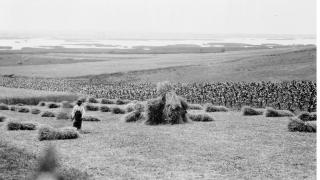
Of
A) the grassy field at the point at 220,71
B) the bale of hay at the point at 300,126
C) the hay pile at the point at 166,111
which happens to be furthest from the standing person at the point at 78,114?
the grassy field at the point at 220,71

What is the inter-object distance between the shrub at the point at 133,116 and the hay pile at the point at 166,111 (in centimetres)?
162

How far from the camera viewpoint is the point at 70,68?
338 feet

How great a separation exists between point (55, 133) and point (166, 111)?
803 cm

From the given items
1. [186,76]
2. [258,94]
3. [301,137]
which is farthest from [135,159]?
[186,76]

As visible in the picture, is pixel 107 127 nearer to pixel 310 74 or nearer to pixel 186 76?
pixel 310 74

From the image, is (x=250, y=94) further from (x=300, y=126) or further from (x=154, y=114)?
(x=300, y=126)

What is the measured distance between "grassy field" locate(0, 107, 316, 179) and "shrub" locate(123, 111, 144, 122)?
2.33m

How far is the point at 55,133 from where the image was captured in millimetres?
21312

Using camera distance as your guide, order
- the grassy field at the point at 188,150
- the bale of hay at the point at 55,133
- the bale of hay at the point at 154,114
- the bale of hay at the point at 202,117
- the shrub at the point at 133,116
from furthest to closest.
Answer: the shrub at the point at 133,116 < the bale of hay at the point at 202,117 < the bale of hay at the point at 154,114 < the bale of hay at the point at 55,133 < the grassy field at the point at 188,150

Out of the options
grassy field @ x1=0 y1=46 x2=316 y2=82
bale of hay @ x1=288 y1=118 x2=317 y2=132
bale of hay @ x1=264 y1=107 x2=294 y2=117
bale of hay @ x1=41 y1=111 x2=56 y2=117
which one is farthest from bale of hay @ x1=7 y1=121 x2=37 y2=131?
grassy field @ x1=0 y1=46 x2=316 y2=82

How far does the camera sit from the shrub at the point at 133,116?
29227 millimetres

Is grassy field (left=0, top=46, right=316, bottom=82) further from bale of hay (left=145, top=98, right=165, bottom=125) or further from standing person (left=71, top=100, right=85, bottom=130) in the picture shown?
standing person (left=71, top=100, right=85, bottom=130)

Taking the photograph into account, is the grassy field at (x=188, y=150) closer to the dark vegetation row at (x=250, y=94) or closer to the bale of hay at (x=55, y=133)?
the bale of hay at (x=55, y=133)

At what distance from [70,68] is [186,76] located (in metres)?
32.4
